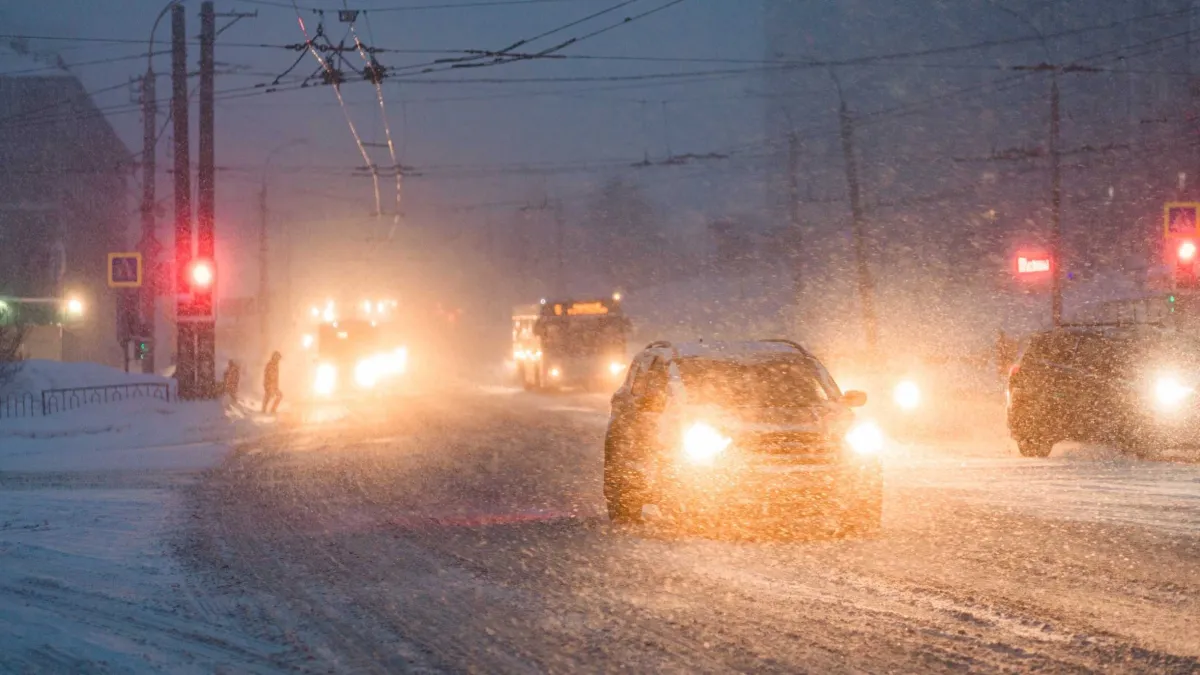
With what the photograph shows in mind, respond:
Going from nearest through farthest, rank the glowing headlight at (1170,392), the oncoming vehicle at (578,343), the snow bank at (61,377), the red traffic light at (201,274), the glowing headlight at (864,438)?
the glowing headlight at (864,438)
the glowing headlight at (1170,392)
the red traffic light at (201,274)
the snow bank at (61,377)
the oncoming vehicle at (578,343)

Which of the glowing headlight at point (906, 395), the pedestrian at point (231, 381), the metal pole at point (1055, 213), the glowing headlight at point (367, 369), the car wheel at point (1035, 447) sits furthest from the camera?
the glowing headlight at point (367, 369)

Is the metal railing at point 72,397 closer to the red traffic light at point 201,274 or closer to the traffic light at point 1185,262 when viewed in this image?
the red traffic light at point 201,274

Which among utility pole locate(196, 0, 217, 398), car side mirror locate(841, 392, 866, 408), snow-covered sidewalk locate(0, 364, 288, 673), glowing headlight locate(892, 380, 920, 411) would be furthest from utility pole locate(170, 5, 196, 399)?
car side mirror locate(841, 392, 866, 408)

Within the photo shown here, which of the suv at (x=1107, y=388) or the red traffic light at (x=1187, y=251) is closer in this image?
the suv at (x=1107, y=388)

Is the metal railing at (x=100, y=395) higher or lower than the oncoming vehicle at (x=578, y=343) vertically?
lower

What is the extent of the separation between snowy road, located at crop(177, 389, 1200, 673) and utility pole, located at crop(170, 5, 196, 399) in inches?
521

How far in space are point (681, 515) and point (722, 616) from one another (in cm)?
372

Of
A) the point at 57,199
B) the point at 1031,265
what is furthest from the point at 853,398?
the point at 57,199

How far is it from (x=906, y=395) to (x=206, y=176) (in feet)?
53.7

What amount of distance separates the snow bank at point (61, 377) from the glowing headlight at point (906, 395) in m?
16.7

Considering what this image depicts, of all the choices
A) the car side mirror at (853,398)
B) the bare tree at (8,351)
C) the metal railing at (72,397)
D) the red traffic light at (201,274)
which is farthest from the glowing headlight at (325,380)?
the car side mirror at (853,398)

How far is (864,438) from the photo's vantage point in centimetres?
1142

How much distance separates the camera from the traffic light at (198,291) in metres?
28.4

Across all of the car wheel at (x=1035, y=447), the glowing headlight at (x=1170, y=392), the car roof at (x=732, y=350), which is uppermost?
the car roof at (x=732, y=350)
